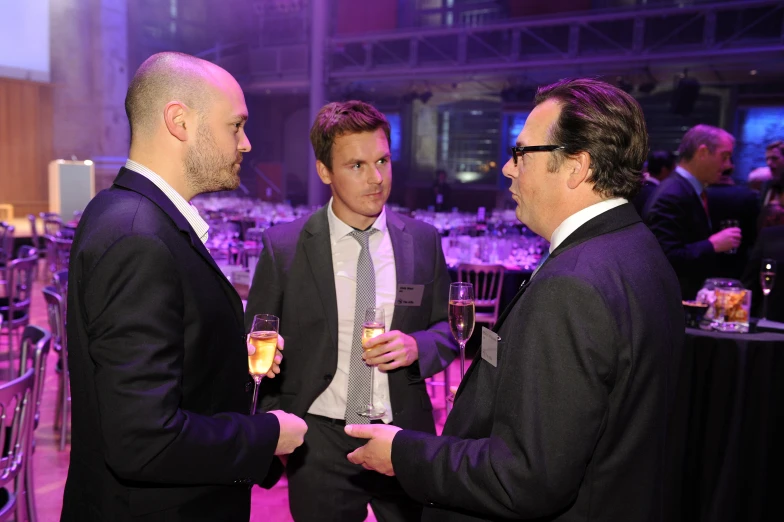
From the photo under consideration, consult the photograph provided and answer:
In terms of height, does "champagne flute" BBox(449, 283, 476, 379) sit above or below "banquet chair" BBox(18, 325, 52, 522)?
above

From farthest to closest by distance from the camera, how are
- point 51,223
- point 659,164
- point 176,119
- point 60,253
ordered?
1. point 51,223
2. point 60,253
3. point 659,164
4. point 176,119

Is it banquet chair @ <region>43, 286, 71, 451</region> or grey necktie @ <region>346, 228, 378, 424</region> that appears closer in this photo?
grey necktie @ <region>346, 228, 378, 424</region>

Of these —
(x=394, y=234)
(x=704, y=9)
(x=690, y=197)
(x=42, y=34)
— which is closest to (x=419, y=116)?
(x=704, y=9)

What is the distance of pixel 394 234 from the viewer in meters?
2.16

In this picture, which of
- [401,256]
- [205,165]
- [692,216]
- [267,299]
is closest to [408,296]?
[401,256]

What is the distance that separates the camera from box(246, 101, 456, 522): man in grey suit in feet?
6.38

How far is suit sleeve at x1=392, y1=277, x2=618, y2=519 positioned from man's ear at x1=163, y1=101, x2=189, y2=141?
2.66ft

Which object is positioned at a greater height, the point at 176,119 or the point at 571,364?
the point at 176,119

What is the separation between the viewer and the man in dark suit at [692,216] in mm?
3836

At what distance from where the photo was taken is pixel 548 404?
107 centimetres

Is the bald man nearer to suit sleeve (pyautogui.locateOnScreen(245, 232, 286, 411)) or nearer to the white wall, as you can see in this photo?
suit sleeve (pyautogui.locateOnScreen(245, 232, 286, 411))

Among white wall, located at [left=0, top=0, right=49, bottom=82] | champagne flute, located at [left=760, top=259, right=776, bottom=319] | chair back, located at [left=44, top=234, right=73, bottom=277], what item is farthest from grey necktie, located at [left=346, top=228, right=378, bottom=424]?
white wall, located at [left=0, top=0, right=49, bottom=82]

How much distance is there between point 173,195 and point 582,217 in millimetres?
862

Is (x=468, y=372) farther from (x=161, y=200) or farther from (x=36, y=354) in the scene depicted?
(x=36, y=354)
